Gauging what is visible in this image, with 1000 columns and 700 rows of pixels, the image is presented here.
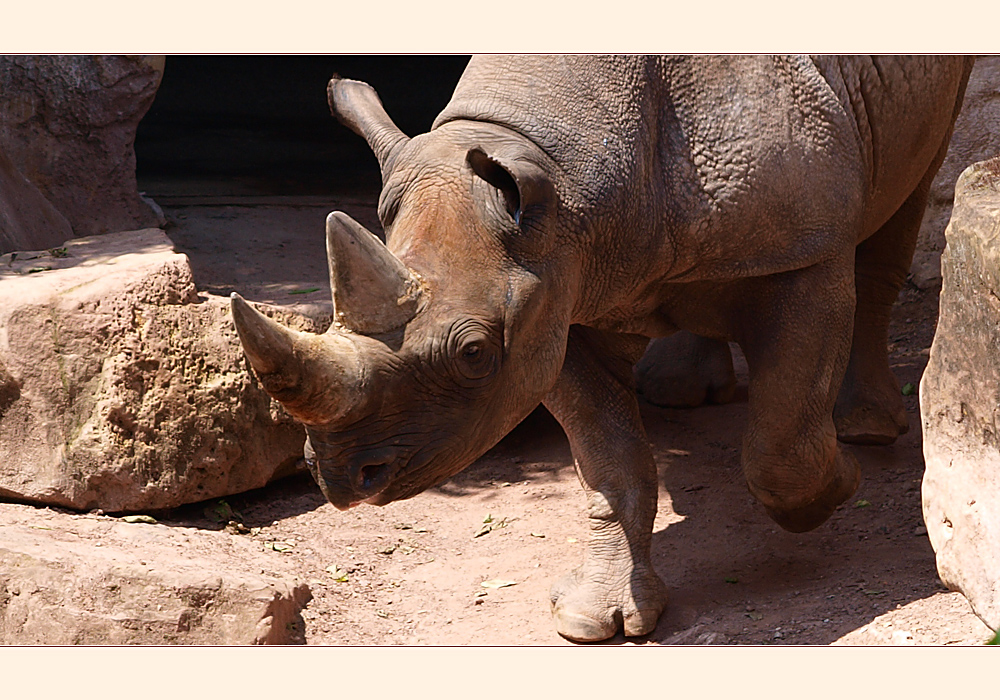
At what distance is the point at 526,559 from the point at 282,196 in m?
6.33

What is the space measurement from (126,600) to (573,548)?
2179mm

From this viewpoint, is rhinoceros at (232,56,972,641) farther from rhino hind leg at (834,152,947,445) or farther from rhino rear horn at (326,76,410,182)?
rhino hind leg at (834,152,947,445)

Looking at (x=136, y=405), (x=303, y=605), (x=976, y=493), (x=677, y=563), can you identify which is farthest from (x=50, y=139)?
(x=976, y=493)

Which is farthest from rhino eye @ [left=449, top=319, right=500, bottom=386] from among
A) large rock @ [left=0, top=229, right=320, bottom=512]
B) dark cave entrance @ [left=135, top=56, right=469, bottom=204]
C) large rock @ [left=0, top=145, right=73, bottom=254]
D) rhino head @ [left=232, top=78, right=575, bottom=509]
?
dark cave entrance @ [left=135, top=56, right=469, bottom=204]

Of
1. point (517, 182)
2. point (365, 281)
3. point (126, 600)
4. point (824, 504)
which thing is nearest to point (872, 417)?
point (824, 504)

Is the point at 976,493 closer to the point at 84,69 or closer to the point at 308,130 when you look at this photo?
the point at 84,69

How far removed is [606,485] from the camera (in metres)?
5.07

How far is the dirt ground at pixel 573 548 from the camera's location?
4.66 meters

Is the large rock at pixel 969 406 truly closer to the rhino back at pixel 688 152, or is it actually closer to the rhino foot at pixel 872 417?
A: the rhino back at pixel 688 152

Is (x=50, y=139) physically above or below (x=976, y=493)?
above

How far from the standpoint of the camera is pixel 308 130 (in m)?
14.9

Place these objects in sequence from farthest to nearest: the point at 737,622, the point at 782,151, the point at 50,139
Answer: the point at 50,139 < the point at 737,622 < the point at 782,151

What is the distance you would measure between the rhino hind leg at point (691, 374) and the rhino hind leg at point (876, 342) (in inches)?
38.8

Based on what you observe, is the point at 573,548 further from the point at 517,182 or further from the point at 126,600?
the point at 517,182
